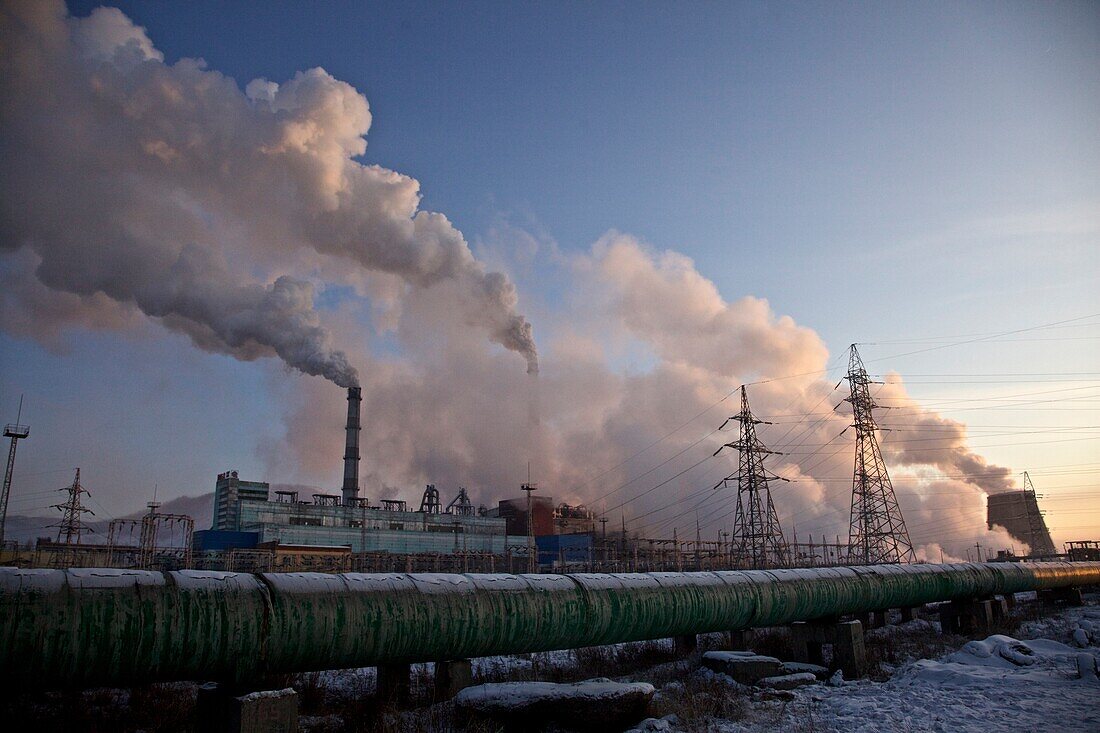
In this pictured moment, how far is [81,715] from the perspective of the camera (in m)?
8.57

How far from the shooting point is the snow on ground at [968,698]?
28.6ft

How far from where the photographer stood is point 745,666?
38.7 feet

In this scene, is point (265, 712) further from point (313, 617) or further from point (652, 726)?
point (652, 726)

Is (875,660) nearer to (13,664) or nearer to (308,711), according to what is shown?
(308,711)

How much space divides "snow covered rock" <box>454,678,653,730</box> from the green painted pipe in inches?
28.3

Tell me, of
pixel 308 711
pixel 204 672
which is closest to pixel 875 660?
pixel 308 711

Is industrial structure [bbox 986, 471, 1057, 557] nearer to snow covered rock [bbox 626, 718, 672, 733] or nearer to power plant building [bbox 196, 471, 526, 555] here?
power plant building [bbox 196, 471, 526, 555]

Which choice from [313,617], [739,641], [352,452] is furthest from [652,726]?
[352,452]

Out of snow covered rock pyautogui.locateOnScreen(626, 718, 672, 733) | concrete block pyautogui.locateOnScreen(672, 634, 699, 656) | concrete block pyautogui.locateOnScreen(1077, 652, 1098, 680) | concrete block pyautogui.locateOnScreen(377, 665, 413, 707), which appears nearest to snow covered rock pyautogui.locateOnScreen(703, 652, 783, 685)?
concrete block pyautogui.locateOnScreen(672, 634, 699, 656)

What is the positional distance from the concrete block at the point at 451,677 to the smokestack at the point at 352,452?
58.7m

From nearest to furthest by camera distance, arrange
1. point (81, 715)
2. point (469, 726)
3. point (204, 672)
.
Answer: point (204, 672), point (469, 726), point (81, 715)

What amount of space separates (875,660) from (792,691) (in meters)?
3.59

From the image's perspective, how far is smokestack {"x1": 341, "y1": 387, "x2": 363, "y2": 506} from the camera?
65.9m

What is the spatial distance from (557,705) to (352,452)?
63.2m
